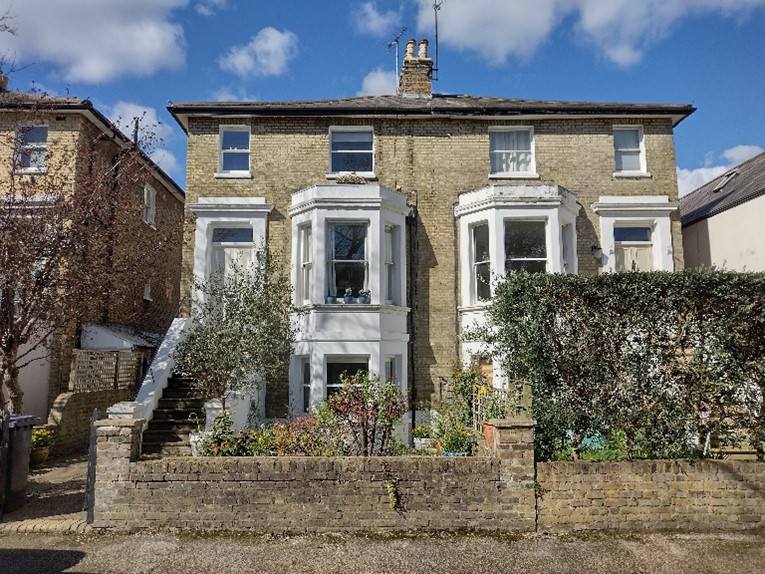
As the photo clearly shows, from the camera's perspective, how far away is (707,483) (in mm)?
6949

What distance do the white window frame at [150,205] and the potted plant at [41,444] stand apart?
855 centimetres

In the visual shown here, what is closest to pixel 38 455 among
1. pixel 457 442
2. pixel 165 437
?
pixel 165 437

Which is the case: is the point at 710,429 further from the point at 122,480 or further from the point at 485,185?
the point at 485,185

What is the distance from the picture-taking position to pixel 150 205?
1925cm

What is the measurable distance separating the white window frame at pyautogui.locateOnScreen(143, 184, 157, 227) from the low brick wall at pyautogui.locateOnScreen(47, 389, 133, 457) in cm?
698

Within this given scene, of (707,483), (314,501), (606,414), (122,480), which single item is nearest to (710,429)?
(707,483)

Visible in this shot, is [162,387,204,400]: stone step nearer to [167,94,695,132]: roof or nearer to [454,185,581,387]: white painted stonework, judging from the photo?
[454,185,581,387]: white painted stonework

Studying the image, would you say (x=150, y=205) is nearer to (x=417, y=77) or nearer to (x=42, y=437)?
(x=42, y=437)

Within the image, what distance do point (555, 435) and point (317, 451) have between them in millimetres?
3148

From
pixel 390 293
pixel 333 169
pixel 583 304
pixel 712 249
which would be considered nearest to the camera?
pixel 583 304

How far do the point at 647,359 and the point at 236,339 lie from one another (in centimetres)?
671


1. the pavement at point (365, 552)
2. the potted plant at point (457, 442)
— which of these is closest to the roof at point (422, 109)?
the potted plant at point (457, 442)

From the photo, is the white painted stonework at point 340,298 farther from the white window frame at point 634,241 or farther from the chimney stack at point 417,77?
the white window frame at point 634,241

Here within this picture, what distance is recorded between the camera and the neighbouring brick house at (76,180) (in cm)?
1362
